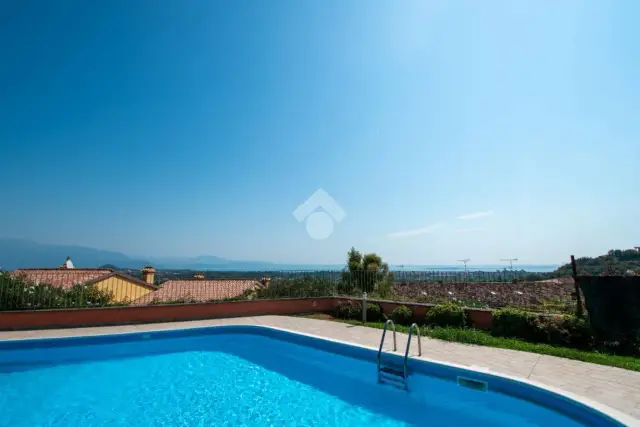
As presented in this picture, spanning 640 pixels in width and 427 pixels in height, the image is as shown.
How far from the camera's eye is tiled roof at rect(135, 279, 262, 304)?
11.9m

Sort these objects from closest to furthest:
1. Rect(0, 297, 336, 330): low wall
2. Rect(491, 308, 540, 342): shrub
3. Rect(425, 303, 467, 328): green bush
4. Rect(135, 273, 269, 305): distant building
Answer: Rect(491, 308, 540, 342): shrub
Rect(425, 303, 467, 328): green bush
Rect(0, 297, 336, 330): low wall
Rect(135, 273, 269, 305): distant building

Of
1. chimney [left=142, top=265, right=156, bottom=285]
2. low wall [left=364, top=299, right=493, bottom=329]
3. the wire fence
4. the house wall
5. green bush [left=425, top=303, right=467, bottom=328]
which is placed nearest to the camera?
low wall [left=364, top=299, right=493, bottom=329]

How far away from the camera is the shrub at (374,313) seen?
10438 mm

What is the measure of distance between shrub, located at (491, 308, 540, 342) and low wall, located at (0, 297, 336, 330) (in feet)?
18.7

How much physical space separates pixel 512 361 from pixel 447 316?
2.70m

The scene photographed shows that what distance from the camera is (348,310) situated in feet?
36.1

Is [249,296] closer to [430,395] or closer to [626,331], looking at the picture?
[430,395]

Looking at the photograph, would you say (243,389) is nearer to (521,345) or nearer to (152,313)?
(152,313)

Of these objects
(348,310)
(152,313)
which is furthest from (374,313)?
(152,313)

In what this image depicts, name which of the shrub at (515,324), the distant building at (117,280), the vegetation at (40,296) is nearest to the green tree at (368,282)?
the shrub at (515,324)

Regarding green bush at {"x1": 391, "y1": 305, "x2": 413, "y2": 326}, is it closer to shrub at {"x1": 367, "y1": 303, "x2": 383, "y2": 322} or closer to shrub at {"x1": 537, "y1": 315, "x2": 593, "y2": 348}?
shrub at {"x1": 367, "y1": 303, "x2": 383, "y2": 322}

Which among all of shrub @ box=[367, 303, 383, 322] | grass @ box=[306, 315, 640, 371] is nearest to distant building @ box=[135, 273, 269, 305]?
shrub @ box=[367, 303, 383, 322]

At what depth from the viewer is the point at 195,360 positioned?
8047 millimetres

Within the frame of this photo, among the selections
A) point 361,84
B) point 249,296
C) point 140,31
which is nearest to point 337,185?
point 361,84
